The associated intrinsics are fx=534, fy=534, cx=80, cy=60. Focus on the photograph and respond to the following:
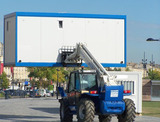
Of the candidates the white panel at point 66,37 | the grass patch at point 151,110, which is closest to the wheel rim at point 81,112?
the white panel at point 66,37

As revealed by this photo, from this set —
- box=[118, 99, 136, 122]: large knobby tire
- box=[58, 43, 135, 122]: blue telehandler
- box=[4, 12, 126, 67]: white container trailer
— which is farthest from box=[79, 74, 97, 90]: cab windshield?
box=[4, 12, 126, 67]: white container trailer

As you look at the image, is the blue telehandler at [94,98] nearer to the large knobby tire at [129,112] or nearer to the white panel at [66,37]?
the large knobby tire at [129,112]

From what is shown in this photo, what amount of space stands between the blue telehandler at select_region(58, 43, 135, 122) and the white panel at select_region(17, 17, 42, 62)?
4.75 m

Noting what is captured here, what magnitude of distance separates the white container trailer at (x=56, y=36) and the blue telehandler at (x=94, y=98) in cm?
461

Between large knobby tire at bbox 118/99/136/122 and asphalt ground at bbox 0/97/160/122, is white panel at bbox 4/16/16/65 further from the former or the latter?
large knobby tire at bbox 118/99/136/122

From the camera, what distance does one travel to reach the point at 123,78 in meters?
35.0

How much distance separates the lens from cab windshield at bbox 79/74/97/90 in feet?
78.4

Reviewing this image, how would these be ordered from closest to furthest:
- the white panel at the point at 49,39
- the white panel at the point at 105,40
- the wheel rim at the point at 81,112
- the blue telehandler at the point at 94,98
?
1. the blue telehandler at the point at 94,98
2. the wheel rim at the point at 81,112
3. the white panel at the point at 49,39
4. the white panel at the point at 105,40

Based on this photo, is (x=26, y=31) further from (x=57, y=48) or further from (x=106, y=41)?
(x=106, y=41)

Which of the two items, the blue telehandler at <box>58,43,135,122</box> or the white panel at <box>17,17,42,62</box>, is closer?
the blue telehandler at <box>58,43,135,122</box>

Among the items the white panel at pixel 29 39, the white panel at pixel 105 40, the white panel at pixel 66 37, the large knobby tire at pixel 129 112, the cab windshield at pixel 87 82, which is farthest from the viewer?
the white panel at pixel 105 40

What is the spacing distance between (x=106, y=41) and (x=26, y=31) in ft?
15.6

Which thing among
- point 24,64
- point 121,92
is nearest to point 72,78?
point 121,92

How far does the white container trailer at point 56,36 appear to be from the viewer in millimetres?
29984
